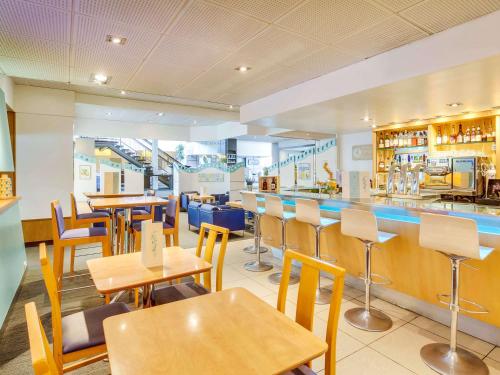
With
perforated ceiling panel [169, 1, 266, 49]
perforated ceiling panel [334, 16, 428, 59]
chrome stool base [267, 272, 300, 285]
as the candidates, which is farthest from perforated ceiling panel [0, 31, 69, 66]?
chrome stool base [267, 272, 300, 285]

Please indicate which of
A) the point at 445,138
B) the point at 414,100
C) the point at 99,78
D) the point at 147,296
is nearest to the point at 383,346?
the point at 147,296

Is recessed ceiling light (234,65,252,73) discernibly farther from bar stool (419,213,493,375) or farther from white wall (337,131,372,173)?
white wall (337,131,372,173)

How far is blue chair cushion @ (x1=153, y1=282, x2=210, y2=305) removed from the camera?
87.2 inches

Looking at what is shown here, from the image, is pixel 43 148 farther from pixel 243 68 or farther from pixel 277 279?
pixel 277 279

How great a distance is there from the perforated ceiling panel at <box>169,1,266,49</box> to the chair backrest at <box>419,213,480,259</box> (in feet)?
8.05

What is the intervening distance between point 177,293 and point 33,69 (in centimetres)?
437

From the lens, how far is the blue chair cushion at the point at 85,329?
1.65m

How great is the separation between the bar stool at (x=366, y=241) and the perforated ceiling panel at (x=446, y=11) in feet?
6.44

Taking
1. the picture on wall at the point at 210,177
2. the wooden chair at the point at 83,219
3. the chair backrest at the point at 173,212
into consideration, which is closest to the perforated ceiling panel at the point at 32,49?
the wooden chair at the point at 83,219

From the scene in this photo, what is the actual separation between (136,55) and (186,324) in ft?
12.1

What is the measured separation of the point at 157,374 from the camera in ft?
3.31

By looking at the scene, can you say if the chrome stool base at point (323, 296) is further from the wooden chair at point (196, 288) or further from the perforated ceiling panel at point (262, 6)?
the perforated ceiling panel at point (262, 6)

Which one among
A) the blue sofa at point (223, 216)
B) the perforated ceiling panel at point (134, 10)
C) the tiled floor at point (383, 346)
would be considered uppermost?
the perforated ceiling panel at point (134, 10)

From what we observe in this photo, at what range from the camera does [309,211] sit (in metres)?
3.57
